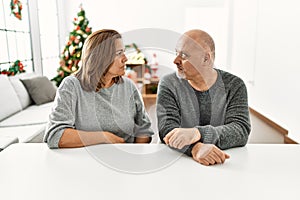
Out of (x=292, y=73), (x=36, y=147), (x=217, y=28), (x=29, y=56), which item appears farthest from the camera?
(x=217, y=28)

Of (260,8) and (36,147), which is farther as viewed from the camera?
(260,8)

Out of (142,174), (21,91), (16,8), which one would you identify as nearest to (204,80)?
(142,174)

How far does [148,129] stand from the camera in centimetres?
154

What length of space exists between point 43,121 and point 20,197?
2001 millimetres

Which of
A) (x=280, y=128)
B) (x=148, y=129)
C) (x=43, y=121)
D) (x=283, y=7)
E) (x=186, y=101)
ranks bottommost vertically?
(x=280, y=128)

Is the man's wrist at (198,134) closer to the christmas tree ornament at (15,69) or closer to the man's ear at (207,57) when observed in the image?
the man's ear at (207,57)

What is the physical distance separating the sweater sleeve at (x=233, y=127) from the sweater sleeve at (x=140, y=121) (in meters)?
0.38

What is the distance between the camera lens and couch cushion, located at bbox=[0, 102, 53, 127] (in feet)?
8.80

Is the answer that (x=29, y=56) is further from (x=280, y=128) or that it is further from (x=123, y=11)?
(x=280, y=128)

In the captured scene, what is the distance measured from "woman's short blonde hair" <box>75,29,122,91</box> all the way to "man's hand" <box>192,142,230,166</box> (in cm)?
58

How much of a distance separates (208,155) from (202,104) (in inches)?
13.4

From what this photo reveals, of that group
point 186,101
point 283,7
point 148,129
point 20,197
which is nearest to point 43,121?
point 148,129

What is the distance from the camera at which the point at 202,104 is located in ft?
4.55

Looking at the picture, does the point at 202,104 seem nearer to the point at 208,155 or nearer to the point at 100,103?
the point at 208,155
